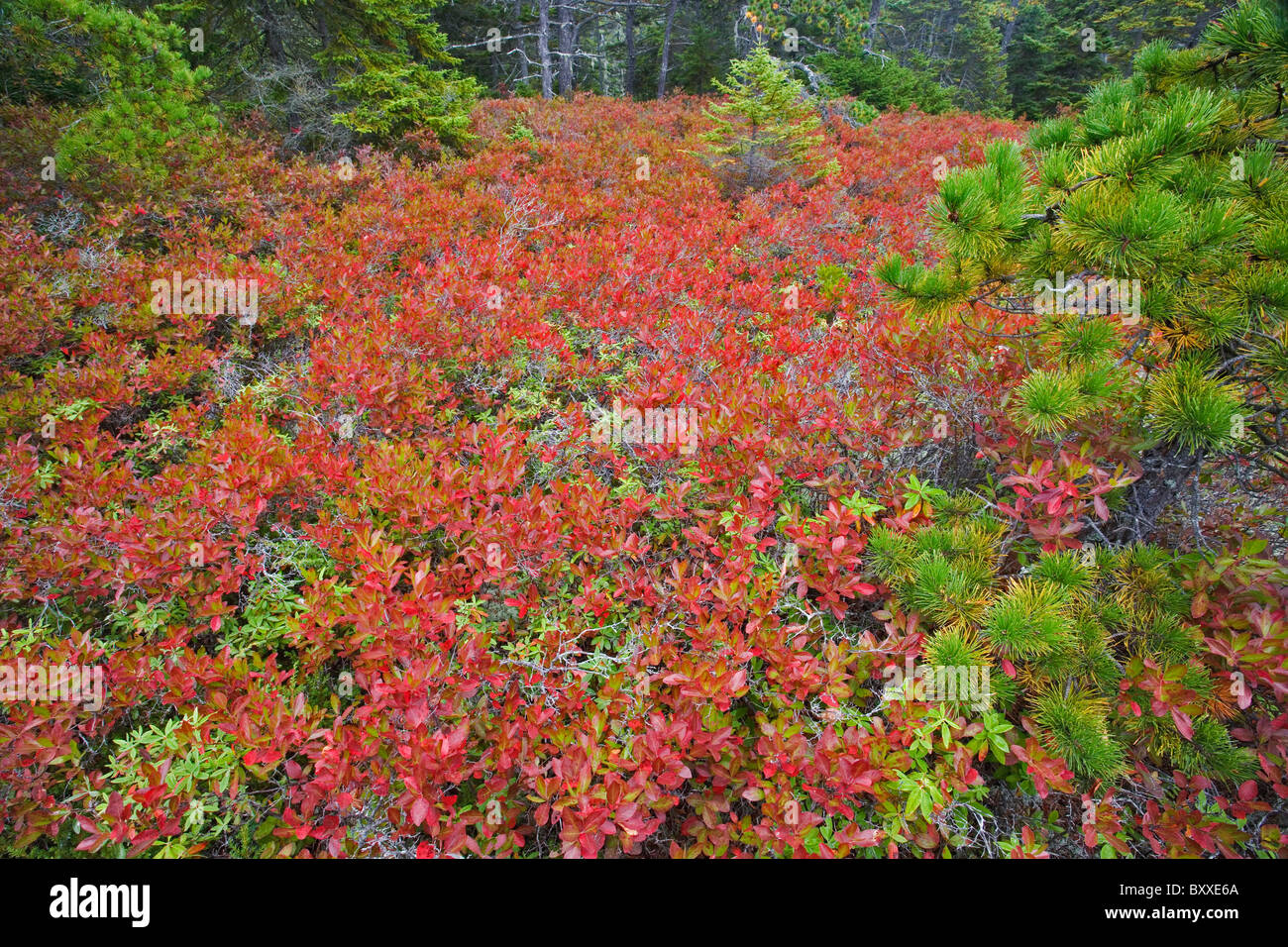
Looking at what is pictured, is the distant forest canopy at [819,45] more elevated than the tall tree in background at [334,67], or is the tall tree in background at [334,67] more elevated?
the distant forest canopy at [819,45]

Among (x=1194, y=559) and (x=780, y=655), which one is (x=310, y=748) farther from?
(x=1194, y=559)

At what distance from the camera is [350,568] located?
2949 mm

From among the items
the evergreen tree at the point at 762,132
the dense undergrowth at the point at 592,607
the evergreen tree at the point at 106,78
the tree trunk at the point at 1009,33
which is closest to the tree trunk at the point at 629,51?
the evergreen tree at the point at 762,132

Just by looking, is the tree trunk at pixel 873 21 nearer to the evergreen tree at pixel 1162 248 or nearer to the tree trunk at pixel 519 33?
the tree trunk at pixel 519 33

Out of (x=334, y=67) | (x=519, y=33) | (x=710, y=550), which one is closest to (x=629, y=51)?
(x=519, y=33)

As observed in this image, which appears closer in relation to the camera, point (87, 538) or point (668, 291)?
point (87, 538)

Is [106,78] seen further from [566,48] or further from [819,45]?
[819,45]

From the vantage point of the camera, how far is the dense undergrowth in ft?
6.64

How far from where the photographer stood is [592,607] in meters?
2.62

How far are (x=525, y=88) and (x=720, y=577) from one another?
798 inches

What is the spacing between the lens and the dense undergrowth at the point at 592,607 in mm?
2023

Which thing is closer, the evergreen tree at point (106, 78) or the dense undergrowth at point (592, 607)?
the dense undergrowth at point (592, 607)

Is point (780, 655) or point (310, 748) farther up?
point (780, 655)
